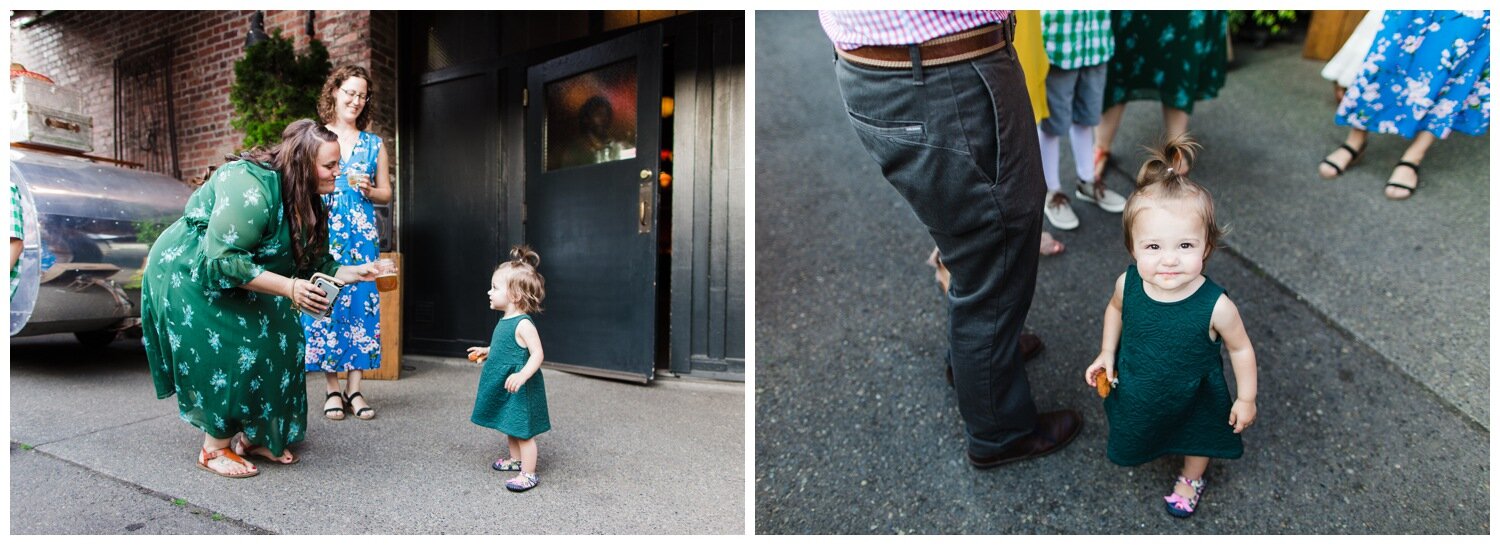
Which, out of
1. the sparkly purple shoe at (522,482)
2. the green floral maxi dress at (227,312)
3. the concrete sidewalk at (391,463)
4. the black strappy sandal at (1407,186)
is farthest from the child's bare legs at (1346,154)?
the green floral maxi dress at (227,312)

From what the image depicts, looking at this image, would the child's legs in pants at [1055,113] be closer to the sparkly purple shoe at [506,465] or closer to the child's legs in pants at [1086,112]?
the child's legs in pants at [1086,112]

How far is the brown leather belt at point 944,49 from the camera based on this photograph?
1.19 meters

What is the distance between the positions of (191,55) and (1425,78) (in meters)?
3.70

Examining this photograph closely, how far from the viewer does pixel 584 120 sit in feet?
6.04

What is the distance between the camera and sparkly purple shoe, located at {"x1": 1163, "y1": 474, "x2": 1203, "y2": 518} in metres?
1.58

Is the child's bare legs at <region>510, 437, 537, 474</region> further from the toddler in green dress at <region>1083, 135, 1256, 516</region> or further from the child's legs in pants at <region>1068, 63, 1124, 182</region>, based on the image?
the child's legs in pants at <region>1068, 63, 1124, 182</region>

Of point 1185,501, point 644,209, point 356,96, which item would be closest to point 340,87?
point 356,96

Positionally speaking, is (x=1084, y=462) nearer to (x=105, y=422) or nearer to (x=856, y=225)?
(x=856, y=225)

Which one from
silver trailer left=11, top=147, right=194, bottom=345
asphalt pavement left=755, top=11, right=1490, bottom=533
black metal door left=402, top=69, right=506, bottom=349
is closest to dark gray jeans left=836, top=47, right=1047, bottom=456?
asphalt pavement left=755, top=11, right=1490, bottom=533

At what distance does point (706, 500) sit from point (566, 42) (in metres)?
1.21

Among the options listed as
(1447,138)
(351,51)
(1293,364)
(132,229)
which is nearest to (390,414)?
(132,229)

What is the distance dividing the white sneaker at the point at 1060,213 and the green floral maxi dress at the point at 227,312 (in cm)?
207

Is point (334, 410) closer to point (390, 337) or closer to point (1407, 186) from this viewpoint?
point (390, 337)

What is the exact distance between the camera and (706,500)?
1570 millimetres
